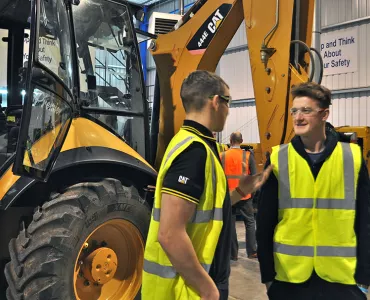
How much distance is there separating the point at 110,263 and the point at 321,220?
1.69 m

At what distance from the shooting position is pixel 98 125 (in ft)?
11.8

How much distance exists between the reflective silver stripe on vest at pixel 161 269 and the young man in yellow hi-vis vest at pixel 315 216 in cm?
51

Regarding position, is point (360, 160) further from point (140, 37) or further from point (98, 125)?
point (140, 37)

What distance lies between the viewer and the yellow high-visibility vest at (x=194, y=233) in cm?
181

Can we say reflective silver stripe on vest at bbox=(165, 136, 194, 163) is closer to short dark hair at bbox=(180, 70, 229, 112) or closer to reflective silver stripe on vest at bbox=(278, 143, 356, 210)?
short dark hair at bbox=(180, 70, 229, 112)

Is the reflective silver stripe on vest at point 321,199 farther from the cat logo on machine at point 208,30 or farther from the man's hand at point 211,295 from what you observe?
the cat logo on machine at point 208,30

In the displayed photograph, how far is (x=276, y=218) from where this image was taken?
2.23 meters

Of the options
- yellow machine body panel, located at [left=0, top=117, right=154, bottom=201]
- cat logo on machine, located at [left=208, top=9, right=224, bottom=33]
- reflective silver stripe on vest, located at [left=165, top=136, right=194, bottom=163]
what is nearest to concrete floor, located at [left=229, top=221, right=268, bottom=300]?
yellow machine body panel, located at [left=0, top=117, right=154, bottom=201]

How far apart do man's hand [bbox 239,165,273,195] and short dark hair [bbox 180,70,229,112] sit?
1.75 feet

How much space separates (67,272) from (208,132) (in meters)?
1.56

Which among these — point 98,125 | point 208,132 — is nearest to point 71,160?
point 98,125

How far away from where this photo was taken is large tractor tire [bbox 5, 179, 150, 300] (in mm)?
2762

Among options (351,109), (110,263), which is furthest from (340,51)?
(110,263)

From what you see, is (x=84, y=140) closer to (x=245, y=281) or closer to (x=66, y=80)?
(x=66, y=80)
